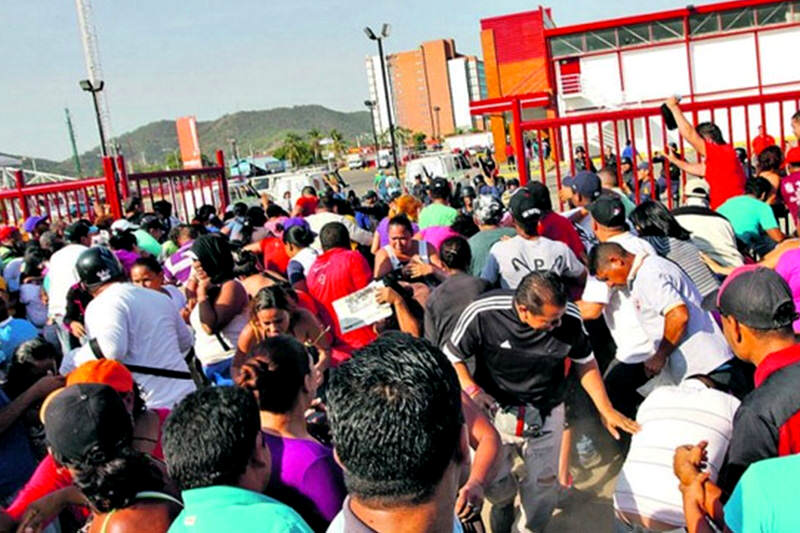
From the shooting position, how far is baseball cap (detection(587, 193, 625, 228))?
15.8ft

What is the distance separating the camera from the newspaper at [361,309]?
15.5 ft

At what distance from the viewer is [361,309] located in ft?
15.6

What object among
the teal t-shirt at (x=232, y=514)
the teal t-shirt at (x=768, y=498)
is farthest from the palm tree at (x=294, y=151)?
the teal t-shirt at (x=768, y=498)

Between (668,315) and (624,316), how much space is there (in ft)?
1.09

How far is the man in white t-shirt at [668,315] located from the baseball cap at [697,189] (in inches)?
108

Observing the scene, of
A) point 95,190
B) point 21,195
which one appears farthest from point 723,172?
point 21,195

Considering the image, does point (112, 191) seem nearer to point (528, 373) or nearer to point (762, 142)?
point (528, 373)

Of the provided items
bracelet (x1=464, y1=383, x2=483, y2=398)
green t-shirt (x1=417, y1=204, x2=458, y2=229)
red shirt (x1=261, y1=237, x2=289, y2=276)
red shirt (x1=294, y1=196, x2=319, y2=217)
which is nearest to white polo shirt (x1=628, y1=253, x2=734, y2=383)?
bracelet (x1=464, y1=383, x2=483, y2=398)

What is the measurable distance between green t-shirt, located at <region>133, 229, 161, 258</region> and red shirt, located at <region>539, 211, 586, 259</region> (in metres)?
4.19

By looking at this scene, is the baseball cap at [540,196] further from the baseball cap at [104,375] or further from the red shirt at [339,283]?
the baseball cap at [104,375]

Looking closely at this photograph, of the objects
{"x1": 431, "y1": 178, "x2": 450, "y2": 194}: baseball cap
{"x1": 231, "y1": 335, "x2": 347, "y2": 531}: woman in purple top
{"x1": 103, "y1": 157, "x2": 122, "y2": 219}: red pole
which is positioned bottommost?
{"x1": 231, "y1": 335, "x2": 347, "y2": 531}: woman in purple top

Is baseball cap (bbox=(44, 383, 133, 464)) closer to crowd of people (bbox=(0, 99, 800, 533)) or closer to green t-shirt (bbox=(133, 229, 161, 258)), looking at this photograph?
crowd of people (bbox=(0, 99, 800, 533))

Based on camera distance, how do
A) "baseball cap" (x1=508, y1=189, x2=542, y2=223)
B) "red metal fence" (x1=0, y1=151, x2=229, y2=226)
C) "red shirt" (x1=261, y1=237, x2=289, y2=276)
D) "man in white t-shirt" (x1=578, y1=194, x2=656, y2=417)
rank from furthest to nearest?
"red metal fence" (x1=0, y1=151, x2=229, y2=226), "red shirt" (x1=261, y1=237, x2=289, y2=276), "baseball cap" (x1=508, y1=189, x2=542, y2=223), "man in white t-shirt" (x1=578, y1=194, x2=656, y2=417)

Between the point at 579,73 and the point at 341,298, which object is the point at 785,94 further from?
the point at 579,73
